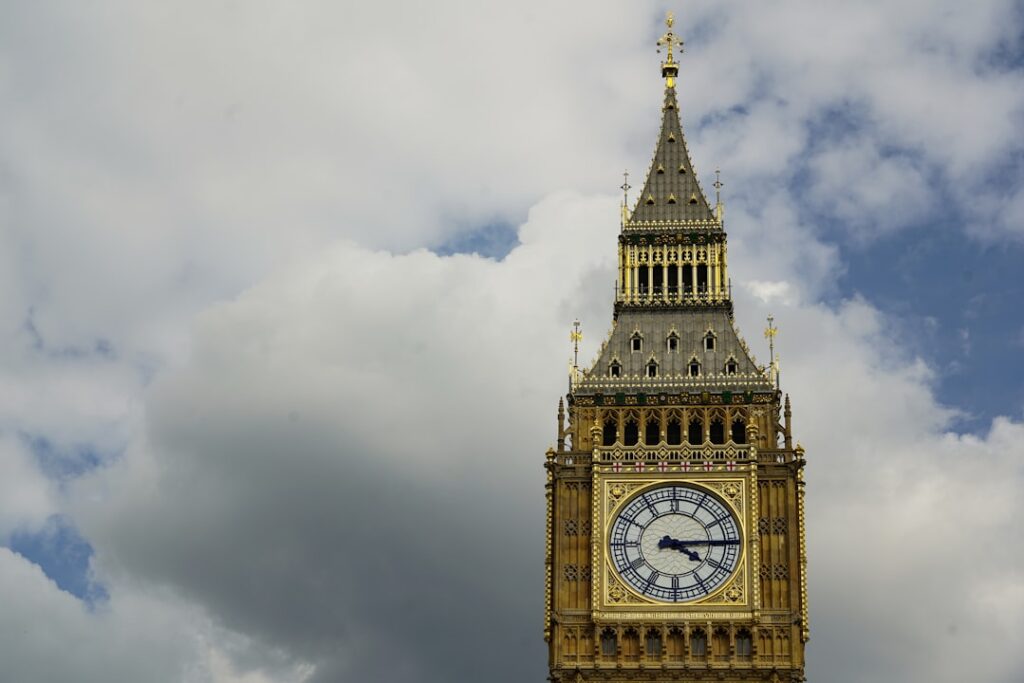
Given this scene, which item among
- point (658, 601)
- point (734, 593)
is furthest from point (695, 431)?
point (658, 601)

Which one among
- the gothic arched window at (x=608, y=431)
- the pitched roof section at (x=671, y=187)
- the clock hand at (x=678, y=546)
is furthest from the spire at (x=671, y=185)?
the clock hand at (x=678, y=546)

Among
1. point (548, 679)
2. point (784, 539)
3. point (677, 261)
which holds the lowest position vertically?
point (548, 679)

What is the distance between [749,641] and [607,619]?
4.75 meters

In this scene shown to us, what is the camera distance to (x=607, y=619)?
249ft

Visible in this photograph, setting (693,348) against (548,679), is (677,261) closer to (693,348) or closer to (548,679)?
(693,348)

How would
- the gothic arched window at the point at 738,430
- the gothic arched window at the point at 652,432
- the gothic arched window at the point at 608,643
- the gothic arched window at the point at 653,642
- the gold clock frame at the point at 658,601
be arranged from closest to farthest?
the gothic arched window at the point at 653,642
the gothic arched window at the point at 608,643
the gold clock frame at the point at 658,601
the gothic arched window at the point at 738,430
the gothic arched window at the point at 652,432

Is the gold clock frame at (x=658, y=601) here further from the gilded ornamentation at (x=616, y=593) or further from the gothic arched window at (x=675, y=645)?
the gothic arched window at (x=675, y=645)

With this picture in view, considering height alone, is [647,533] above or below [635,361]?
below

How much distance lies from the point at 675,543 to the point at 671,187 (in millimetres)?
16319

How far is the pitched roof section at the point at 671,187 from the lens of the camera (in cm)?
8600

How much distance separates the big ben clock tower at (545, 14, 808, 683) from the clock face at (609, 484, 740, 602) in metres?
0.03

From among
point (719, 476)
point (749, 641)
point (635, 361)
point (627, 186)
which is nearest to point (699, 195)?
point (627, 186)

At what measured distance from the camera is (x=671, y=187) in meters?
87.0

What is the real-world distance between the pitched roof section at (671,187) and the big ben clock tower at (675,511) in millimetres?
3632
